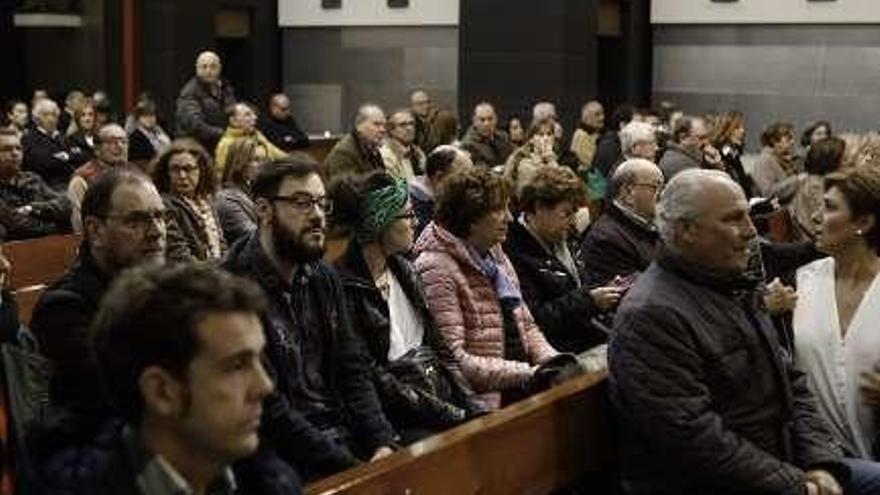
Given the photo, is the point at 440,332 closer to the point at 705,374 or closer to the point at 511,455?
the point at 511,455

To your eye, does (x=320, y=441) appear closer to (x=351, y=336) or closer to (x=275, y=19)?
(x=351, y=336)

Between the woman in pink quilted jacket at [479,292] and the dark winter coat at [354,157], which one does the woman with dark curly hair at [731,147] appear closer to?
the dark winter coat at [354,157]

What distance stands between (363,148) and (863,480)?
18.6ft

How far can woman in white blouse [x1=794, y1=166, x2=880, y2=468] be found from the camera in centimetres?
434

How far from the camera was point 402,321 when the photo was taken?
15.1ft

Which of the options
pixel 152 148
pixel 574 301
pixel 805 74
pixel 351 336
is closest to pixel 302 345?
pixel 351 336

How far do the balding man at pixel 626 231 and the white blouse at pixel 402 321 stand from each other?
48.1 inches

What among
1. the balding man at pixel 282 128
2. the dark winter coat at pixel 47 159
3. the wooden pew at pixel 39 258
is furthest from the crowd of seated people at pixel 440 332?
the balding man at pixel 282 128

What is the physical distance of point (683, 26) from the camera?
15.6 metres

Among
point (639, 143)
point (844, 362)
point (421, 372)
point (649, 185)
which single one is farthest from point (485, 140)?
point (844, 362)

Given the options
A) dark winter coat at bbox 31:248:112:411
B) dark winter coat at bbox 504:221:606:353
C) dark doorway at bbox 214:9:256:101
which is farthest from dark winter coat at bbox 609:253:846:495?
dark doorway at bbox 214:9:256:101

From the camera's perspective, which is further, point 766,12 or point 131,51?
point 131,51

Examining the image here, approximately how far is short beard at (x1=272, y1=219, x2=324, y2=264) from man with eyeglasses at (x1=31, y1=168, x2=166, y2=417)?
354 millimetres

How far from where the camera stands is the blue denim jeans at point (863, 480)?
4.07 meters
